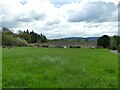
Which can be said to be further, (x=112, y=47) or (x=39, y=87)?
(x=112, y=47)

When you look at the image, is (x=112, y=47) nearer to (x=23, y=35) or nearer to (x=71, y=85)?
(x=23, y=35)

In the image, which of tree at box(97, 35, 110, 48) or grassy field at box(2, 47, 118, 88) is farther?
tree at box(97, 35, 110, 48)

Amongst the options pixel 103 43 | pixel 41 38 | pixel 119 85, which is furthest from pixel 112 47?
pixel 119 85

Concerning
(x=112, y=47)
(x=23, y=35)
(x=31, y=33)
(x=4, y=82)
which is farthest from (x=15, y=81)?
(x=31, y=33)

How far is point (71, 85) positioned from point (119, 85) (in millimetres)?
Result: 2115

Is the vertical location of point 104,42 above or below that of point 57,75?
above

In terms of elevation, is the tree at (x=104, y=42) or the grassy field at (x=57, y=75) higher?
the tree at (x=104, y=42)

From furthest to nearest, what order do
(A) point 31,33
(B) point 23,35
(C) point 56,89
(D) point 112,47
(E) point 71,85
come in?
(A) point 31,33
(B) point 23,35
(D) point 112,47
(E) point 71,85
(C) point 56,89

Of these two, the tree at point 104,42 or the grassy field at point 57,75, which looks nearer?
the grassy field at point 57,75

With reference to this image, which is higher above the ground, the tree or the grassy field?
the tree

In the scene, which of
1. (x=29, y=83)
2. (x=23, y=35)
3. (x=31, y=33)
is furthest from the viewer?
(x=31, y=33)

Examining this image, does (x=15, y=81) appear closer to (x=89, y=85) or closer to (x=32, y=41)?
(x=89, y=85)

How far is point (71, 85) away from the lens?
1091 centimetres

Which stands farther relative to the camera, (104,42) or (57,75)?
(104,42)
